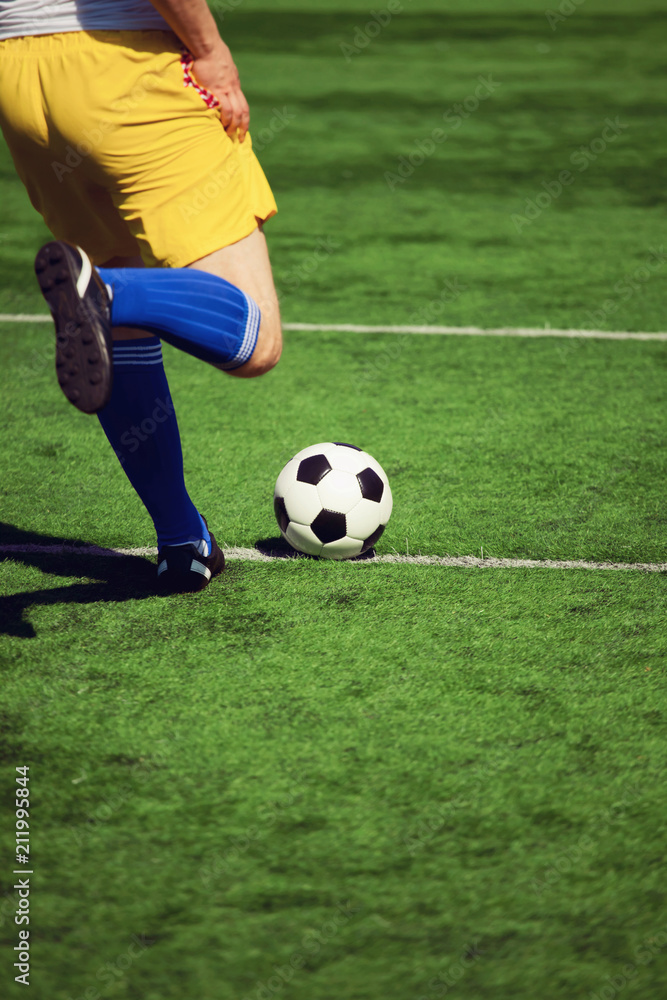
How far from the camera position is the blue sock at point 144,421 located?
2861 mm

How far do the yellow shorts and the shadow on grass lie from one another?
3.59 feet

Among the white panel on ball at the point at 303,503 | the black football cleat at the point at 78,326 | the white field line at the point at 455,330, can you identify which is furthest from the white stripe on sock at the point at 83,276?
the white field line at the point at 455,330

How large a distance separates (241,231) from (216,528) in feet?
4.20

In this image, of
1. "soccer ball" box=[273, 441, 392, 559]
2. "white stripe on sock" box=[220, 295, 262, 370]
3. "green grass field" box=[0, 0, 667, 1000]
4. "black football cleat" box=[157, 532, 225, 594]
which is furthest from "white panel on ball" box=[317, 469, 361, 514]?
"white stripe on sock" box=[220, 295, 262, 370]

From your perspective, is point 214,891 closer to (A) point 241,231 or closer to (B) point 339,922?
(B) point 339,922

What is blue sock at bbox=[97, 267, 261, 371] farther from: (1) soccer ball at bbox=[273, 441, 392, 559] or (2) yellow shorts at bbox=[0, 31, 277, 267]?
(1) soccer ball at bbox=[273, 441, 392, 559]

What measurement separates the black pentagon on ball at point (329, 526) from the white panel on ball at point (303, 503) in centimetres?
2

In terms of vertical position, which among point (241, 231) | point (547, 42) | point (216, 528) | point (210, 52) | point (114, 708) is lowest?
point (547, 42)

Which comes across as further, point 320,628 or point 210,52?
point 320,628

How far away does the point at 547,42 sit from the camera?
15.5 meters

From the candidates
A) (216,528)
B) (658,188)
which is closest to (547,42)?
(658,188)

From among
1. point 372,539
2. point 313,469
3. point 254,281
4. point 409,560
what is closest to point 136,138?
point 254,281

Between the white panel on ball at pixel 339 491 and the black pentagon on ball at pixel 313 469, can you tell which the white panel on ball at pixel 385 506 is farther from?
the black pentagon on ball at pixel 313 469

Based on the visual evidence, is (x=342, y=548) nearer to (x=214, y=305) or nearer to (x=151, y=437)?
(x=151, y=437)
